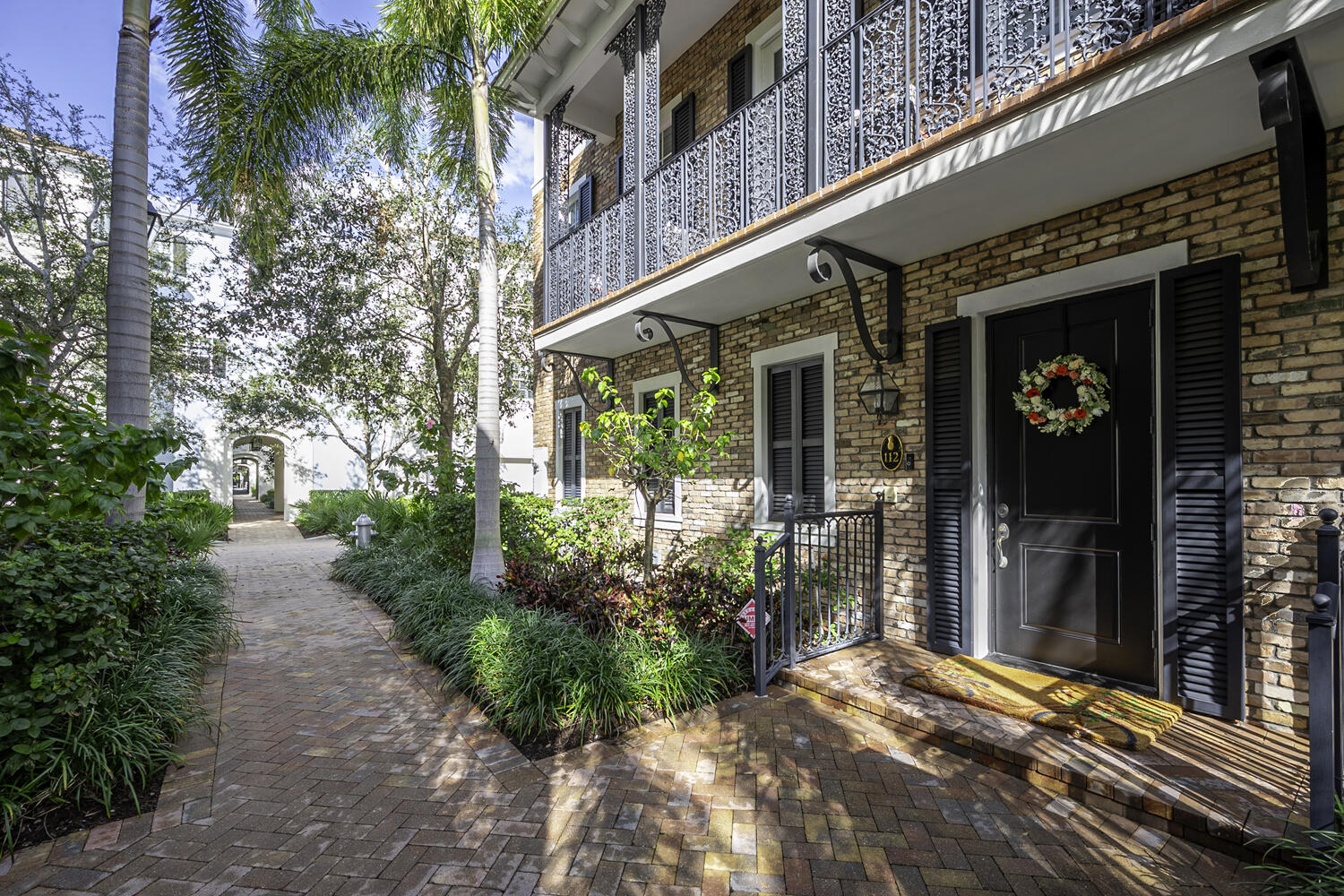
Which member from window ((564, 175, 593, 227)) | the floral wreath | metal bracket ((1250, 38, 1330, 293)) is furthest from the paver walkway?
window ((564, 175, 593, 227))

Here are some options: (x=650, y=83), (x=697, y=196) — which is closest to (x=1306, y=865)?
(x=697, y=196)

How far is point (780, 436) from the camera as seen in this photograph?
632 cm

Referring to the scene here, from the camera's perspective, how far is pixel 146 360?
192 inches

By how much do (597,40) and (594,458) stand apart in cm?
546

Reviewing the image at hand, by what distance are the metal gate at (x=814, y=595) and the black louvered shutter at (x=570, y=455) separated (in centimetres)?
542

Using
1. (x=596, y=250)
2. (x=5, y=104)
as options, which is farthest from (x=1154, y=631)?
(x=5, y=104)

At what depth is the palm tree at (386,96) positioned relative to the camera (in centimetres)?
630

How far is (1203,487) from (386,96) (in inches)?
330

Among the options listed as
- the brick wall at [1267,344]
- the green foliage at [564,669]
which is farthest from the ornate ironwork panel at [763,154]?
the green foliage at [564,669]

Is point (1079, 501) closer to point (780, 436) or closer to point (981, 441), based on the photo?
point (981, 441)

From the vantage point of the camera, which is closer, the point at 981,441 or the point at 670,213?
the point at 981,441

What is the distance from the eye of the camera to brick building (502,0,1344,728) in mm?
2996

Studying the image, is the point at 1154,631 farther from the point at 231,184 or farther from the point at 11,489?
the point at 231,184

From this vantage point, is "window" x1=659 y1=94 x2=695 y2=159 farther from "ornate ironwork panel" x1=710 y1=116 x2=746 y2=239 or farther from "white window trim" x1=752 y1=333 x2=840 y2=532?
"white window trim" x1=752 y1=333 x2=840 y2=532
